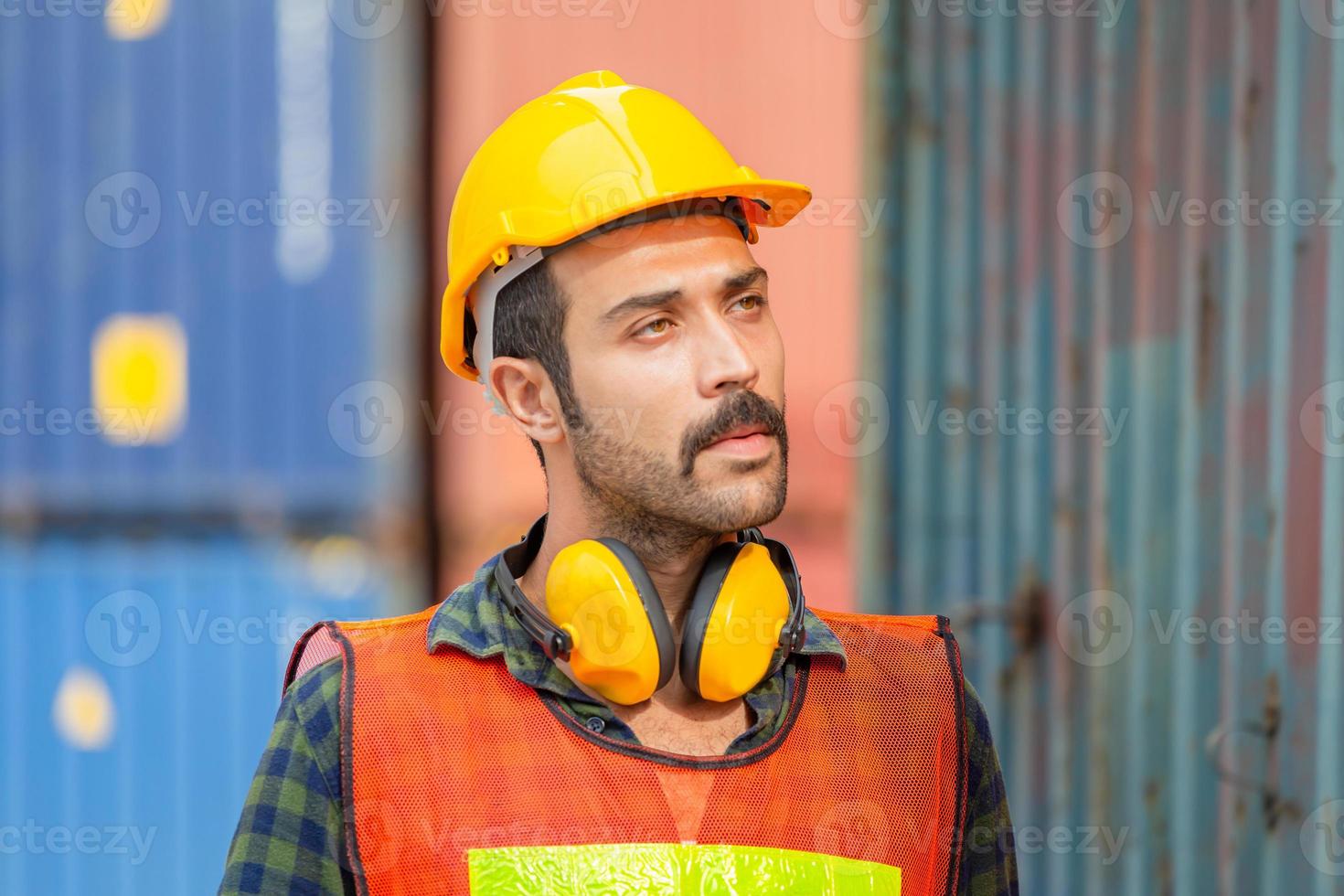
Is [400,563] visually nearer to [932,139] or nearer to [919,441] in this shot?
[919,441]

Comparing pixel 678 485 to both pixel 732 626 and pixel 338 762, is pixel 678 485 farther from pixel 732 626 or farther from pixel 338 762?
pixel 338 762

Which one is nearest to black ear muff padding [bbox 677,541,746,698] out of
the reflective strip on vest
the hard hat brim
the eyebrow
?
the reflective strip on vest

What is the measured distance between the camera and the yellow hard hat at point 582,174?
199 cm

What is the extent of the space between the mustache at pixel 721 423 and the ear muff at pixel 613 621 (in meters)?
0.16

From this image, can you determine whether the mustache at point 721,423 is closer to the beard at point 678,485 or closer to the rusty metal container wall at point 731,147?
the beard at point 678,485

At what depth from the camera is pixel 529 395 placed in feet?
6.97

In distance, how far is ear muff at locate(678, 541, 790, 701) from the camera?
1.96 metres

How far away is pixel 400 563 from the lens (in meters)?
4.64

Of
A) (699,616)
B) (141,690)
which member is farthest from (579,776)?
(141,690)

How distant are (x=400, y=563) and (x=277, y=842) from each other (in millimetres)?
2783

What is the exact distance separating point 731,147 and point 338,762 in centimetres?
305

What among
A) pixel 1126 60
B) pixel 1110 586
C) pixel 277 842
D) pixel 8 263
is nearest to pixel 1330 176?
pixel 1126 60

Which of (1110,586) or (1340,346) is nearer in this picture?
(1340,346)

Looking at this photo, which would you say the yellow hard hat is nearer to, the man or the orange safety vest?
the man
